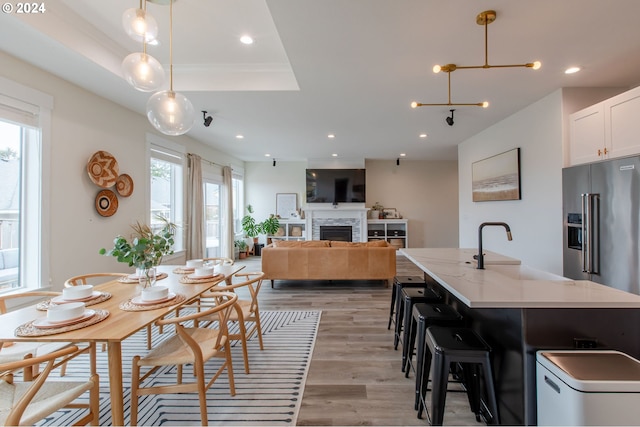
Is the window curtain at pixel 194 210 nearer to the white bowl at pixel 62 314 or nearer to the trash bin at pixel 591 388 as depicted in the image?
the white bowl at pixel 62 314

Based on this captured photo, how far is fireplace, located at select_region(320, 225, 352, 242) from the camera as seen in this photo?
7.64 metres

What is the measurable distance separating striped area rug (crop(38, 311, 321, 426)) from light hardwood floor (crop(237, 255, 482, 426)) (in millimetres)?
121

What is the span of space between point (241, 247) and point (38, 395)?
6285mm

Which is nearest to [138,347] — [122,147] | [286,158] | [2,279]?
[2,279]

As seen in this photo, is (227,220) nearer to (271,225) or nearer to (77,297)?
(271,225)

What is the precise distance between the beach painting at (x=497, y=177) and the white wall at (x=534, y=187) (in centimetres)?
9

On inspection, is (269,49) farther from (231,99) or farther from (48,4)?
(48,4)

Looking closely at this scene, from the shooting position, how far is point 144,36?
188 cm

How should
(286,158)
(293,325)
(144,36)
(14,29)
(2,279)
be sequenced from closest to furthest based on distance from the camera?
(144,36) → (14,29) → (2,279) → (293,325) → (286,158)

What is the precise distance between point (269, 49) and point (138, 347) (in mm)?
3203

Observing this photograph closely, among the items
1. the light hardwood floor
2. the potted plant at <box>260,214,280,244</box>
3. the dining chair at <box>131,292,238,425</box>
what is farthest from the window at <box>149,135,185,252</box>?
the dining chair at <box>131,292,238,425</box>

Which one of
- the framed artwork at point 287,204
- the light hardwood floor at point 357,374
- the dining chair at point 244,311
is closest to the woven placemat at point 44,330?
the dining chair at point 244,311

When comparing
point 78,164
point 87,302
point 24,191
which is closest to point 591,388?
point 87,302

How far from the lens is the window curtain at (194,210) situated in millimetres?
5160
